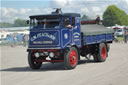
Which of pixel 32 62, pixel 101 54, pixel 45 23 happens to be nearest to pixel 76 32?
pixel 45 23

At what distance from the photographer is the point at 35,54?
43.0ft

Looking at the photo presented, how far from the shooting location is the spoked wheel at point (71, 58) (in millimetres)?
12541

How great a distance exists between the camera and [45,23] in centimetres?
1307

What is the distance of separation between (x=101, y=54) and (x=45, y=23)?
392 centimetres

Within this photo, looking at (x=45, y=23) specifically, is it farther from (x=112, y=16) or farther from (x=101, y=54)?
(x=112, y=16)

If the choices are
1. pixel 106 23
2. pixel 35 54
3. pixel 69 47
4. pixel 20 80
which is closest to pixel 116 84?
pixel 20 80

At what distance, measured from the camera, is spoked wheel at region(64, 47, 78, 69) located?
41.1 ft

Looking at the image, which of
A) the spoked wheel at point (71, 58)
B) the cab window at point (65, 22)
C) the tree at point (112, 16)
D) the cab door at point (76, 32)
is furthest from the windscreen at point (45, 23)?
the tree at point (112, 16)

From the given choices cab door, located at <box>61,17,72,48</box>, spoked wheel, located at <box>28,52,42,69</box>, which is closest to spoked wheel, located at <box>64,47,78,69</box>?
cab door, located at <box>61,17,72,48</box>

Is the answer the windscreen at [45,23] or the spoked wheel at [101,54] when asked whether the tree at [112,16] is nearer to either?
the spoked wheel at [101,54]

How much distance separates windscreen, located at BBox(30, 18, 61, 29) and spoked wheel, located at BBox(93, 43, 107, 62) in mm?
3555

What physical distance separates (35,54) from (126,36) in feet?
84.6

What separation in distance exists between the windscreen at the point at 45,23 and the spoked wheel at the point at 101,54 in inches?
140

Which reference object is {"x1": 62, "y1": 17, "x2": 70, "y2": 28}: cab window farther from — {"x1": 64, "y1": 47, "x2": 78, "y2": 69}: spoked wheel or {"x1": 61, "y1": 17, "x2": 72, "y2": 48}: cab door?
{"x1": 64, "y1": 47, "x2": 78, "y2": 69}: spoked wheel
